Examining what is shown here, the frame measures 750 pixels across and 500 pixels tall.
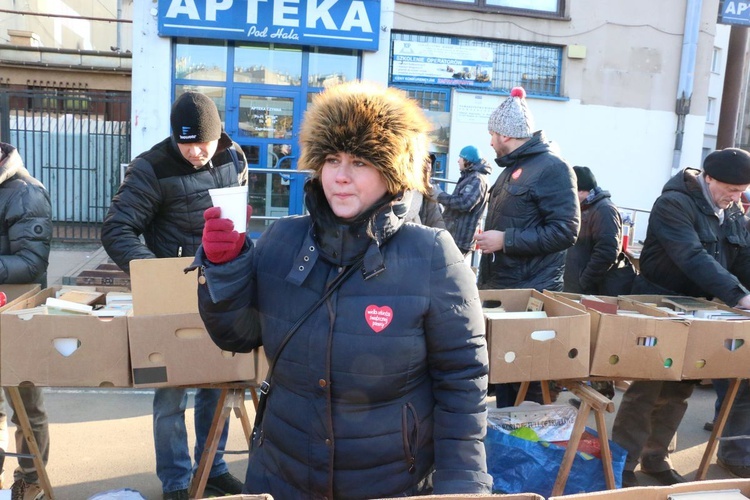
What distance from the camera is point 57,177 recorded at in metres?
10.7

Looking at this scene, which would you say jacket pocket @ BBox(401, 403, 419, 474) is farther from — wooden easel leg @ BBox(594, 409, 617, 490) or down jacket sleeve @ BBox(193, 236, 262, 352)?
wooden easel leg @ BBox(594, 409, 617, 490)

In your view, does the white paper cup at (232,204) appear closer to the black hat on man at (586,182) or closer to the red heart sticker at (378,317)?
the red heart sticker at (378,317)

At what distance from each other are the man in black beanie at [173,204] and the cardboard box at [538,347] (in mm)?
1467

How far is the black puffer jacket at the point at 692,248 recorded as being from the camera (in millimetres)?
3766

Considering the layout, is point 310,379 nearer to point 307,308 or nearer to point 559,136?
point 307,308

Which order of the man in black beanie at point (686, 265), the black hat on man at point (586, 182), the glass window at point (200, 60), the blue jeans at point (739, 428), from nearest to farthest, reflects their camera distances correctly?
the man in black beanie at point (686, 265)
the blue jeans at point (739, 428)
the black hat on man at point (586, 182)
the glass window at point (200, 60)

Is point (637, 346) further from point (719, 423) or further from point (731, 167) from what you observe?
point (731, 167)

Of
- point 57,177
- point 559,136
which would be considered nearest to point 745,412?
point 559,136

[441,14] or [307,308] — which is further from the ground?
[441,14]

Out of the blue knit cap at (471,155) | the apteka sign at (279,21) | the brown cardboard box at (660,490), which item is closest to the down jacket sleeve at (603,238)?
the blue knit cap at (471,155)

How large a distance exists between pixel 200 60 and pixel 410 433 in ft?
31.6

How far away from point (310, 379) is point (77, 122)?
10.7 metres

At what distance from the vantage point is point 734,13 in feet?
25.8

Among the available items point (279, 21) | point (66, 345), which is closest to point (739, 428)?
point (66, 345)
